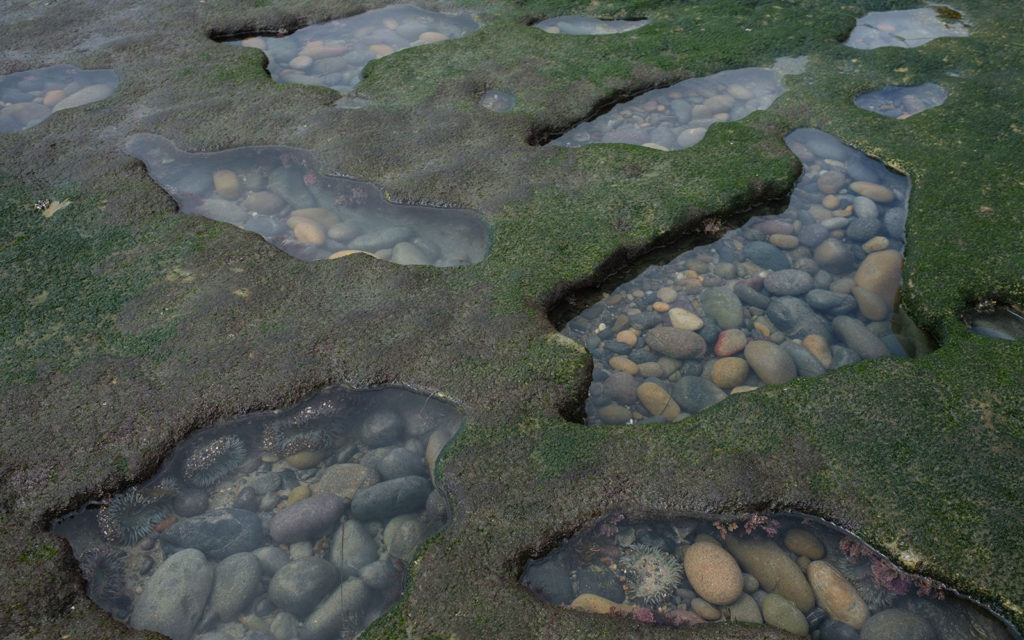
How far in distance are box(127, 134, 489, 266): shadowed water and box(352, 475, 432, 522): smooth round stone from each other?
1.63 metres

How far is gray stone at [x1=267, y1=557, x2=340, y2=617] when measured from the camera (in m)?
3.25

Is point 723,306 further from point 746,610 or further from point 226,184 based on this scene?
point 226,184

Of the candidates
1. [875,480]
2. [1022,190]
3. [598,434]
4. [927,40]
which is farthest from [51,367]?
[927,40]

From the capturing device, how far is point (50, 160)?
5633mm

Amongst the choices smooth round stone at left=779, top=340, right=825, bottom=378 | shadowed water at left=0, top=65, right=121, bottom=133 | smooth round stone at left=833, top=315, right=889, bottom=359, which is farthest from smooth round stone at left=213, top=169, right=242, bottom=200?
smooth round stone at left=833, top=315, right=889, bottom=359

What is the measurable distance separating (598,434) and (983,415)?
1.82 metres

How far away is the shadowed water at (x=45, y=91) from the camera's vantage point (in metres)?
6.38

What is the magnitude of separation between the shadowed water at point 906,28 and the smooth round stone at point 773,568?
5325 mm

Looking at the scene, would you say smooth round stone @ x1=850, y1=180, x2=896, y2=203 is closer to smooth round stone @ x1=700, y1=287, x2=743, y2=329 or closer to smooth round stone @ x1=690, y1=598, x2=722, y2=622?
smooth round stone @ x1=700, y1=287, x2=743, y2=329

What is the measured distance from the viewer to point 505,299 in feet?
14.2

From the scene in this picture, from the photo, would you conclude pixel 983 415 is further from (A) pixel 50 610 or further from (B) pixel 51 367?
(B) pixel 51 367

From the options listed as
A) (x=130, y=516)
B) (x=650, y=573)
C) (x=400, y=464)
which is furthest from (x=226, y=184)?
(x=650, y=573)

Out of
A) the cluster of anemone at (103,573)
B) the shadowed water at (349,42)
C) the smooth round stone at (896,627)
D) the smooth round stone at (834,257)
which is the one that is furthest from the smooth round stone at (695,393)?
the shadowed water at (349,42)

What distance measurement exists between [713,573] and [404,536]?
1.34m
